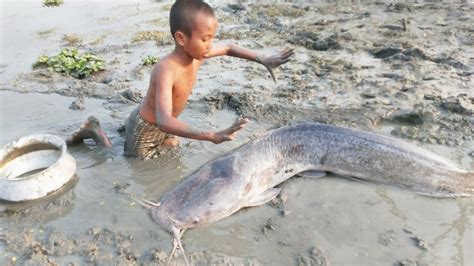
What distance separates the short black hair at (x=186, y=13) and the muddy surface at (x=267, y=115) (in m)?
1.36

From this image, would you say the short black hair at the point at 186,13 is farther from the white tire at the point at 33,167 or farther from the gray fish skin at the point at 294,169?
the white tire at the point at 33,167

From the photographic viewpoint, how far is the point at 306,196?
389 cm

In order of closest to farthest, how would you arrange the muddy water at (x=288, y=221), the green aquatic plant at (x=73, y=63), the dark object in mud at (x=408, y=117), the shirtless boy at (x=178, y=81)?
the muddy water at (x=288, y=221)
the shirtless boy at (x=178, y=81)
the dark object in mud at (x=408, y=117)
the green aquatic plant at (x=73, y=63)

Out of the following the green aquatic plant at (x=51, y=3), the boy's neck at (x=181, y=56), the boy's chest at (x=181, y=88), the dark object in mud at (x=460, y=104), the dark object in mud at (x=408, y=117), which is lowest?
the green aquatic plant at (x=51, y=3)

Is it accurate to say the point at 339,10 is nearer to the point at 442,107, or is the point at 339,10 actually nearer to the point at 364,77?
the point at 364,77

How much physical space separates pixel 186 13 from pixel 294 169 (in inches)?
65.9

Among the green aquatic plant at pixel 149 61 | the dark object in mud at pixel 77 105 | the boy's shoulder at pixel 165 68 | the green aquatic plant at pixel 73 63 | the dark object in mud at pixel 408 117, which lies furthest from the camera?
the green aquatic plant at pixel 149 61

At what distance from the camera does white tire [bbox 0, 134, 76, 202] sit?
3.78 metres

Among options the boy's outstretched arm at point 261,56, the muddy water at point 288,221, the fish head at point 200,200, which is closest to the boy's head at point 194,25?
the boy's outstretched arm at point 261,56

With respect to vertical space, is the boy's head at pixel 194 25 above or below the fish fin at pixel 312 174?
above

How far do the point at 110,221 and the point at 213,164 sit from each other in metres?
0.96

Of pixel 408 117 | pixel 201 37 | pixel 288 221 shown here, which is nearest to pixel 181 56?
pixel 201 37

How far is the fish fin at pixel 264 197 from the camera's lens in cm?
375

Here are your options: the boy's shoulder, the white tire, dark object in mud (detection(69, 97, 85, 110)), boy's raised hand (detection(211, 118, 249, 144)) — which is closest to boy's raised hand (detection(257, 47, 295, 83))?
the boy's shoulder
